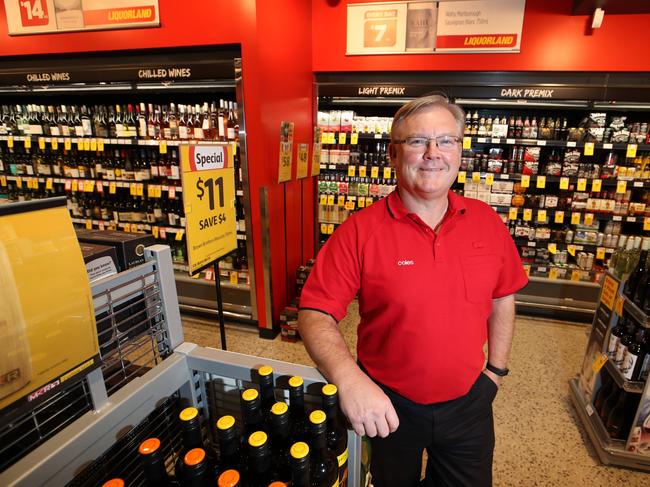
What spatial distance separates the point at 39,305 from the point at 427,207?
1198 mm

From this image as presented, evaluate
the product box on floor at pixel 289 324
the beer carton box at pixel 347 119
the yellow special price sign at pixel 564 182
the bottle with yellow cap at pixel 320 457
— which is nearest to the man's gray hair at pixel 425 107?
the bottle with yellow cap at pixel 320 457

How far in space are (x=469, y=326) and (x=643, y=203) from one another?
3.74 meters

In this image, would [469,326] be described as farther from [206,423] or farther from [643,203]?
[643,203]

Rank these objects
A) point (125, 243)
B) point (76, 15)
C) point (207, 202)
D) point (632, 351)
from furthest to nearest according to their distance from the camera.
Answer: point (76, 15) → point (632, 351) → point (207, 202) → point (125, 243)

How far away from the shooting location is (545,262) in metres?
4.11

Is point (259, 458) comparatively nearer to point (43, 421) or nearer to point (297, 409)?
point (297, 409)

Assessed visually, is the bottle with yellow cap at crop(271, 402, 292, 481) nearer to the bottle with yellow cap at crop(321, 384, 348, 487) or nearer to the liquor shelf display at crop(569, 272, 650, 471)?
the bottle with yellow cap at crop(321, 384, 348, 487)

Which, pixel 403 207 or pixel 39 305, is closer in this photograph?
pixel 39 305

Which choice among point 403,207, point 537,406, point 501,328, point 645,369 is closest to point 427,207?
point 403,207

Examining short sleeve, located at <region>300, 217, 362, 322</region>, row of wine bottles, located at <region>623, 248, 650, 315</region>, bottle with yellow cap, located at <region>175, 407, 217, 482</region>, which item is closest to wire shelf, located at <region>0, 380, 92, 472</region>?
bottle with yellow cap, located at <region>175, 407, 217, 482</region>

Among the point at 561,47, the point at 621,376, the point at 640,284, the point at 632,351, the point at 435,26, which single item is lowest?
the point at 621,376

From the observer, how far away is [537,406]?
2.65 metres

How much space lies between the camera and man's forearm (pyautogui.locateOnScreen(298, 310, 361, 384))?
991 millimetres

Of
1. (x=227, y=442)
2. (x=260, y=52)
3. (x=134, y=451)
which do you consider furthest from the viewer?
(x=260, y=52)
